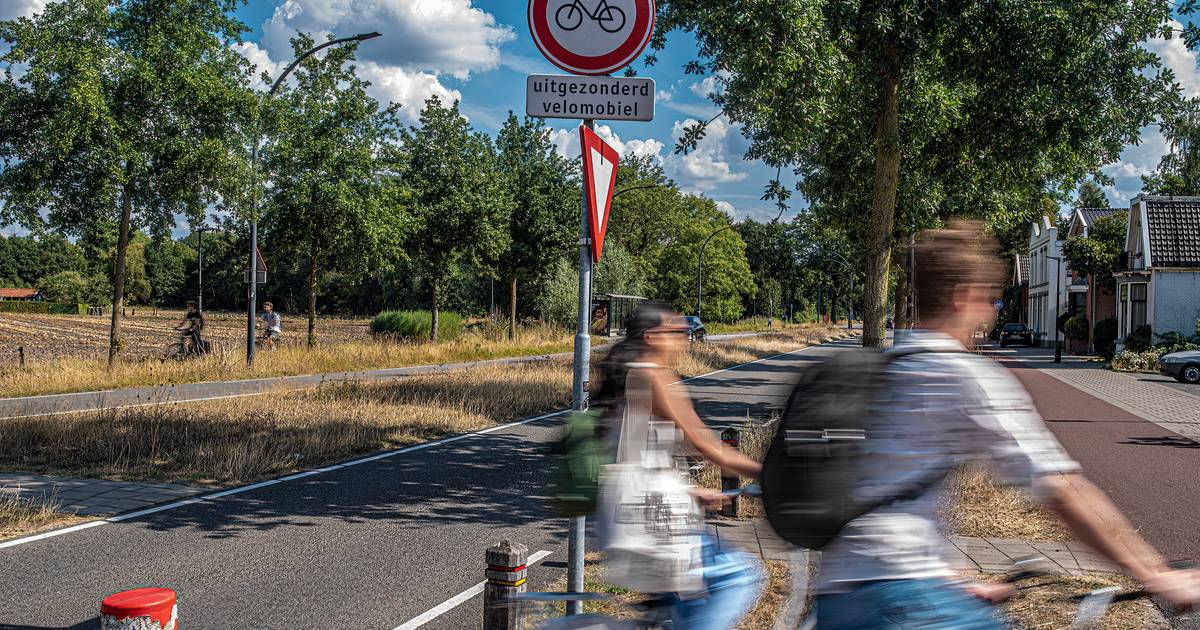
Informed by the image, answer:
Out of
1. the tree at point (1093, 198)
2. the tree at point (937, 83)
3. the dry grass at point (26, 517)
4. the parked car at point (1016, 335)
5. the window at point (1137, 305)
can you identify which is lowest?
the dry grass at point (26, 517)

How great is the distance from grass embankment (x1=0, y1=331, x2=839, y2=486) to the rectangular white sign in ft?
19.8

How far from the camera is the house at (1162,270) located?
32.0m

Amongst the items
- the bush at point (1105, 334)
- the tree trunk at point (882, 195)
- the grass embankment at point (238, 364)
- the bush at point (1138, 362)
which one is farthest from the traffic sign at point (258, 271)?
the bush at point (1105, 334)

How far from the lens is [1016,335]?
56656 mm

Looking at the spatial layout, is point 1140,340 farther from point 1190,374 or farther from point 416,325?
point 416,325

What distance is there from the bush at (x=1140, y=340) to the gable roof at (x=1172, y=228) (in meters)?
2.67

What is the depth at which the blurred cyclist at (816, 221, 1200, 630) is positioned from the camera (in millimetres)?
2035

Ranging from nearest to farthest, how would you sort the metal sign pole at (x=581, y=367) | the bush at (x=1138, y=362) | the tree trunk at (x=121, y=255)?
the metal sign pole at (x=581, y=367)
the tree trunk at (x=121, y=255)
the bush at (x=1138, y=362)

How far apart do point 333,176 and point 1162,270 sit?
2970cm

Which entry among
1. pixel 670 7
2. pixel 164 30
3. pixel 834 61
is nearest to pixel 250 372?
pixel 164 30

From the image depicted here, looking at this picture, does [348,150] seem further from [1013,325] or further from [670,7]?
[1013,325]

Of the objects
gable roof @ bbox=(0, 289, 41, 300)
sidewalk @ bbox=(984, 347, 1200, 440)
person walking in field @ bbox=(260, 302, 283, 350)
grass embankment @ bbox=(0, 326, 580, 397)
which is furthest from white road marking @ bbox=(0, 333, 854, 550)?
gable roof @ bbox=(0, 289, 41, 300)

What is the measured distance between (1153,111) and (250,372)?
17371mm

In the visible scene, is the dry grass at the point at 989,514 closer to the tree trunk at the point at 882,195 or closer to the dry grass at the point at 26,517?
the tree trunk at the point at 882,195
